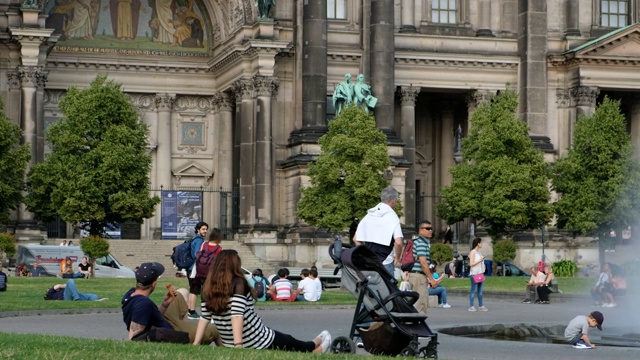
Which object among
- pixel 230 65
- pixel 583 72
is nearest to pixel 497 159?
pixel 583 72

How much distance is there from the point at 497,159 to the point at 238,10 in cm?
1442

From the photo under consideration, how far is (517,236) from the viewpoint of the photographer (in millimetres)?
70000

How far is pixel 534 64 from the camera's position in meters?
72.0

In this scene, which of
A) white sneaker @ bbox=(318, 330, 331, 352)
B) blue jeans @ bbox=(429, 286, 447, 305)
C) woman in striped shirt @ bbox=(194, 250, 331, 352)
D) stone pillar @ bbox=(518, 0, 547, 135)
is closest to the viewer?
woman in striped shirt @ bbox=(194, 250, 331, 352)

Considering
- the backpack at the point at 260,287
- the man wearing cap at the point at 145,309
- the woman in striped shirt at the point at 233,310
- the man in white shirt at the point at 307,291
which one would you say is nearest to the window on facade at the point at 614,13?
the man in white shirt at the point at 307,291

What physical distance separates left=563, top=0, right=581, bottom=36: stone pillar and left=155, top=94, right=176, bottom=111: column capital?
2030cm

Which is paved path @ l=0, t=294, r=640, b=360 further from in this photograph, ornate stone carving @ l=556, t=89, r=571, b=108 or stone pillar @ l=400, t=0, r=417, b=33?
ornate stone carving @ l=556, t=89, r=571, b=108

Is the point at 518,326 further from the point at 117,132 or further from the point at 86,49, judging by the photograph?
the point at 86,49

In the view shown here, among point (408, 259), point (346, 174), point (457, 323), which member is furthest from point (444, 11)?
point (408, 259)

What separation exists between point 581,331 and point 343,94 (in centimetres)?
4326

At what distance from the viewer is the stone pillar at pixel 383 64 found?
223ft

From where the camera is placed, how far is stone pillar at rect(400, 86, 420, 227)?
70.1 meters

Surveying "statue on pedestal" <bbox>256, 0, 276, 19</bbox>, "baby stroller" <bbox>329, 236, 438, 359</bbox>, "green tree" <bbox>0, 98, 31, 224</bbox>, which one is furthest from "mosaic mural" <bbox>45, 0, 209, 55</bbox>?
"baby stroller" <bbox>329, 236, 438, 359</bbox>

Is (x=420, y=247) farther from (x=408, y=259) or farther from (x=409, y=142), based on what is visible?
(x=409, y=142)
